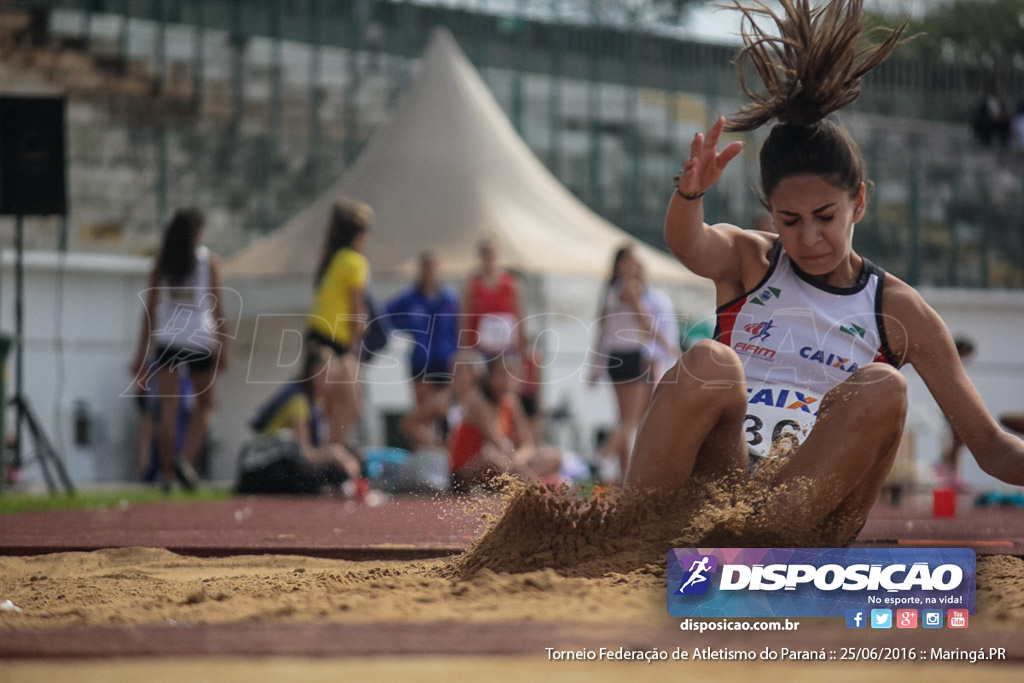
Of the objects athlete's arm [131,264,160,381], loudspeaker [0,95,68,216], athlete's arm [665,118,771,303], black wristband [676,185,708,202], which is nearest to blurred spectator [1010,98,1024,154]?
athlete's arm [131,264,160,381]

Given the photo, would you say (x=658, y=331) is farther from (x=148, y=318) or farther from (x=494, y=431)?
(x=148, y=318)

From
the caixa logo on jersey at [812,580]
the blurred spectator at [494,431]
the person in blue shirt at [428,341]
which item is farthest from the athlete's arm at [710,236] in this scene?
the person in blue shirt at [428,341]

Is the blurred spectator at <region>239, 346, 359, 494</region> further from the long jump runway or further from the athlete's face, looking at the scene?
the athlete's face

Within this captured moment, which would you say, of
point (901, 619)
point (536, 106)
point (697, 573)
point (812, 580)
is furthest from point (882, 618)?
point (536, 106)

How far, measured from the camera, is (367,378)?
1269 centimetres

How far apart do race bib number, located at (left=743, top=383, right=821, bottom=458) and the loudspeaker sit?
20.8 ft

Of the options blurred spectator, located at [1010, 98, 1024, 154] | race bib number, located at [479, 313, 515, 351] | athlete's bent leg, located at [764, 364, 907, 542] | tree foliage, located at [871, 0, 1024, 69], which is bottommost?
race bib number, located at [479, 313, 515, 351]

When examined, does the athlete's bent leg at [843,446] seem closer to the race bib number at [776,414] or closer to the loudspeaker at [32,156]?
the race bib number at [776,414]

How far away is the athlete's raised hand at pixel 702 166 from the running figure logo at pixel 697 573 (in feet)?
3.39

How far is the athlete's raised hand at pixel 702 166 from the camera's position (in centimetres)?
321

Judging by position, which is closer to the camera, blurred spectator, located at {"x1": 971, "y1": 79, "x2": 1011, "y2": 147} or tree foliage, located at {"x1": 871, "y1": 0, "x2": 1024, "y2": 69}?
blurred spectator, located at {"x1": 971, "y1": 79, "x2": 1011, "y2": 147}

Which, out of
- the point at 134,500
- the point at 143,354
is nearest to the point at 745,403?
the point at 134,500

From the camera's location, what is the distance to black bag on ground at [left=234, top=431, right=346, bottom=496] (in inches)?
347

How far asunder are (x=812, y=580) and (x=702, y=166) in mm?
1141
